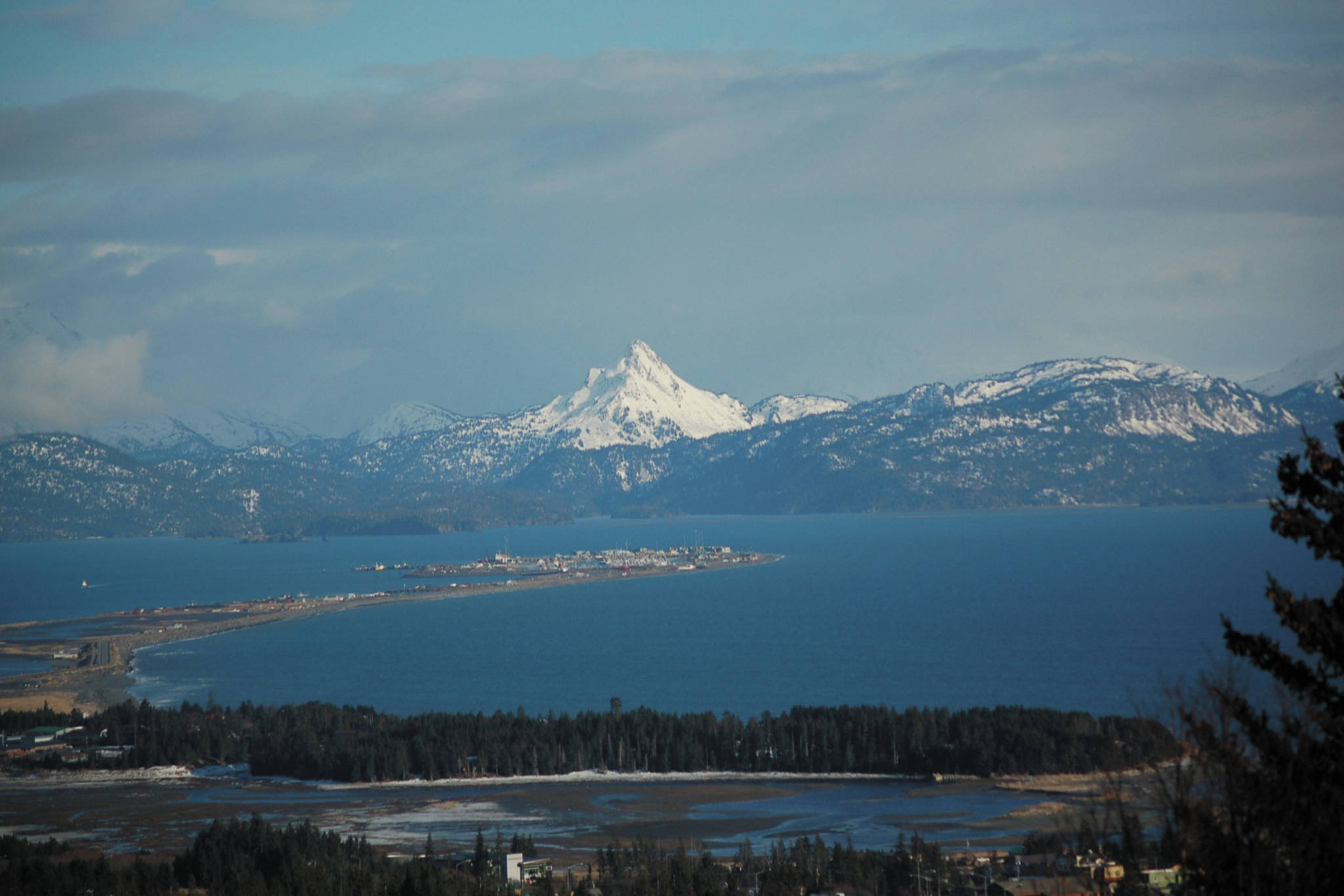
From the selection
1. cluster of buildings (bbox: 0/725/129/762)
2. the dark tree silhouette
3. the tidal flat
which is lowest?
the tidal flat

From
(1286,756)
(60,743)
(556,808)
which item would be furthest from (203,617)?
(1286,756)

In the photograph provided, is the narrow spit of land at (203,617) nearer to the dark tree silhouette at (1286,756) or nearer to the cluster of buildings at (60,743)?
the cluster of buildings at (60,743)

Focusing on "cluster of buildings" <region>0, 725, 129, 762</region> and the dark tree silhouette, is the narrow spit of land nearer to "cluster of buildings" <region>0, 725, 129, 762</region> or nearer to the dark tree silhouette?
"cluster of buildings" <region>0, 725, 129, 762</region>

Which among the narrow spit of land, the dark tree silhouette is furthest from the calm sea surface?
the dark tree silhouette

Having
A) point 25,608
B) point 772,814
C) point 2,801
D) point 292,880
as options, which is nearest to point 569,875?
Result: point 292,880

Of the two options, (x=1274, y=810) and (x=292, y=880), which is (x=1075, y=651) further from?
(x=1274, y=810)

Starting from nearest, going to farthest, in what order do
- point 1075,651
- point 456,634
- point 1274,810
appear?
point 1274,810 < point 1075,651 < point 456,634

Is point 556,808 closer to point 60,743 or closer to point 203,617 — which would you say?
point 60,743
